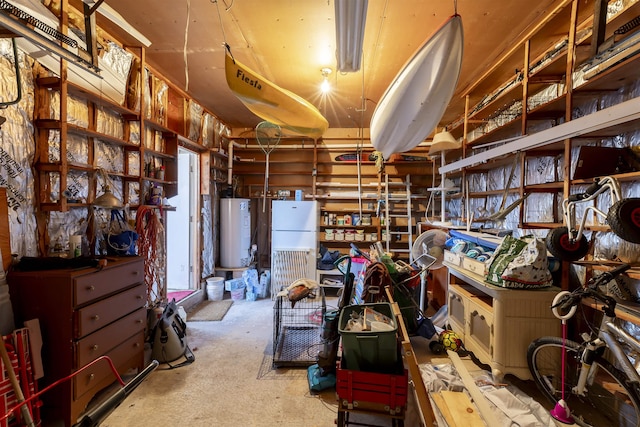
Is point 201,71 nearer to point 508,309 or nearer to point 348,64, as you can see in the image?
point 348,64

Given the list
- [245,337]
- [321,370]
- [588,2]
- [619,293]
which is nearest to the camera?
[619,293]

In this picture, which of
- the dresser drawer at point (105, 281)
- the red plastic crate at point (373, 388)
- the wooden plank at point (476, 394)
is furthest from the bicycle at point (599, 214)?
the dresser drawer at point (105, 281)

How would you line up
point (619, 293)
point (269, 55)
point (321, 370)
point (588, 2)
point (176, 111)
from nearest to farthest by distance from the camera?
point (619, 293), point (588, 2), point (321, 370), point (269, 55), point (176, 111)

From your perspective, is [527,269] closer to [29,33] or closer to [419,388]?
[419,388]

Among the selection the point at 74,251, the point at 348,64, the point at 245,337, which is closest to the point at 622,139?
the point at 348,64

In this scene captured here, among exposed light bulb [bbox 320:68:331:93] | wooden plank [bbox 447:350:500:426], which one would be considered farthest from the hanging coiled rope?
wooden plank [bbox 447:350:500:426]

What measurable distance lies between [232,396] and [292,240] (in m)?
2.44

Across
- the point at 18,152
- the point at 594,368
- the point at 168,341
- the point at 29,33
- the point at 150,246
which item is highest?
the point at 29,33

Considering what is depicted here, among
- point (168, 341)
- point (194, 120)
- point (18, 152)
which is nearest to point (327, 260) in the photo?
point (168, 341)

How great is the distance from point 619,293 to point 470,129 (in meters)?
2.56

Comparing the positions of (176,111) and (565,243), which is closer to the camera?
(565,243)

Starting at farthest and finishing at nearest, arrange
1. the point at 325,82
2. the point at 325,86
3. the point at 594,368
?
1. the point at 325,86
2. the point at 325,82
3. the point at 594,368

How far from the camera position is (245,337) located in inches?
118

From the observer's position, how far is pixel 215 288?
13.4ft
